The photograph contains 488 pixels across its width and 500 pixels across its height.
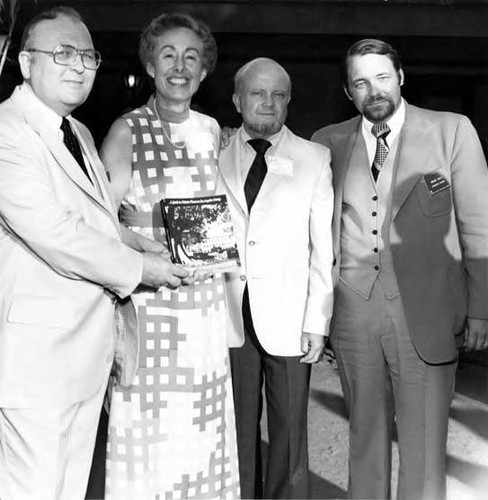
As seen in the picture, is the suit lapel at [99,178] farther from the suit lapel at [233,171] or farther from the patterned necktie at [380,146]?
the patterned necktie at [380,146]

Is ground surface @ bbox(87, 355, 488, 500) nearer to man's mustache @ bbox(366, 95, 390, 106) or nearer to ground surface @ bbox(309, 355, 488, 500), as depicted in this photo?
ground surface @ bbox(309, 355, 488, 500)

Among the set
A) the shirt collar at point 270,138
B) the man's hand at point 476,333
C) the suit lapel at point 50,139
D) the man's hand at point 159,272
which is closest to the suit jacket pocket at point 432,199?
the man's hand at point 476,333

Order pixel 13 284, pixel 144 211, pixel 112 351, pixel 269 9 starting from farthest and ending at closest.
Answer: pixel 269 9, pixel 144 211, pixel 112 351, pixel 13 284

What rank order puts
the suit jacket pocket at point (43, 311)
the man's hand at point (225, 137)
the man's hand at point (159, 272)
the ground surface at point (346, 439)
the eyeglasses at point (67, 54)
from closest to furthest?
1. the suit jacket pocket at point (43, 311)
2. the eyeglasses at point (67, 54)
3. the man's hand at point (159, 272)
4. the man's hand at point (225, 137)
5. the ground surface at point (346, 439)

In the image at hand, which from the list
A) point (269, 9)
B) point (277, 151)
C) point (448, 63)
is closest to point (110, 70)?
point (269, 9)

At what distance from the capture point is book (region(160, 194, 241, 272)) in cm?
318

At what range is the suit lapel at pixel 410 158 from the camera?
336 centimetres

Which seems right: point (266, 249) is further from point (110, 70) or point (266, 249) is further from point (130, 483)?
point (110, 70)

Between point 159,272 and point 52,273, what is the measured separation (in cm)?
38

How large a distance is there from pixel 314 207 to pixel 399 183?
35 cm

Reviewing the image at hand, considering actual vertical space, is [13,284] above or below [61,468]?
above

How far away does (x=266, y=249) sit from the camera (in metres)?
3.42

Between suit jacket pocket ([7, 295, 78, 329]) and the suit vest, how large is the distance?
1.18 metres

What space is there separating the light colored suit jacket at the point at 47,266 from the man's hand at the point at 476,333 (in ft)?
4.59
